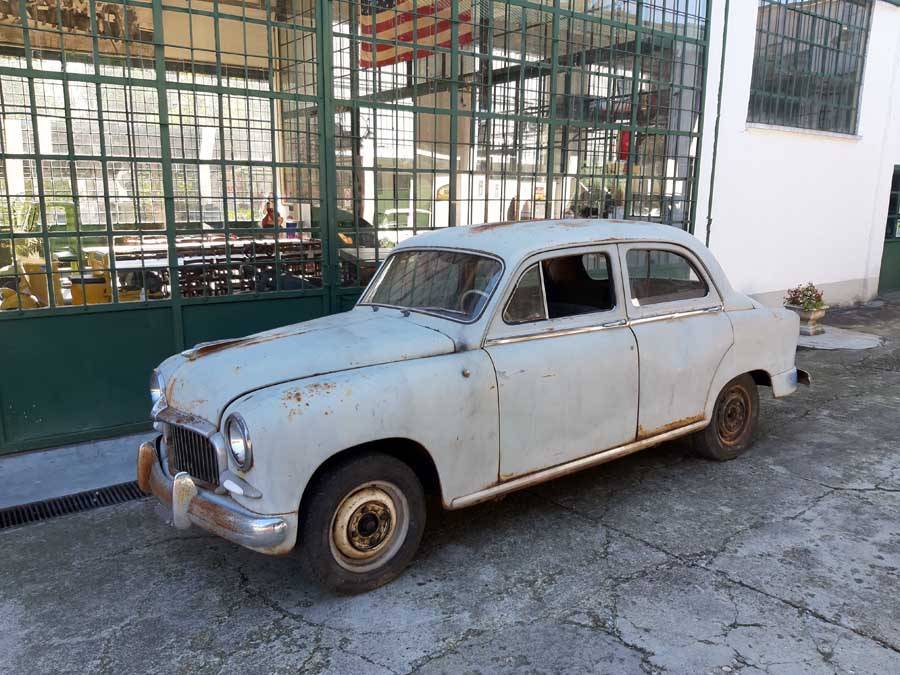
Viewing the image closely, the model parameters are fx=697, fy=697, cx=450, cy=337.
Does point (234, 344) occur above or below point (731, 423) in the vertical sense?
above

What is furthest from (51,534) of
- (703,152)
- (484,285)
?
(703,152)

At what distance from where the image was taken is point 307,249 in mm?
6777

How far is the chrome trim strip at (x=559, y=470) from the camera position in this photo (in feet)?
12.9

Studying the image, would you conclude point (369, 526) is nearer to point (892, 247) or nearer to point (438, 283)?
point (438, 283)

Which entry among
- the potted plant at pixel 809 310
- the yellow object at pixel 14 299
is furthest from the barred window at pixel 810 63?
the yellow object at pixel 14 299

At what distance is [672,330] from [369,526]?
8.15 feet

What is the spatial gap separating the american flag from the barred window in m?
5.55

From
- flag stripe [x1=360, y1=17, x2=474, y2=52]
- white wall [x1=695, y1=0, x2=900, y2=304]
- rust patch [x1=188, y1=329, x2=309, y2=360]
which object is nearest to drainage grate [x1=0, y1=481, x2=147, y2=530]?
rust patch [x1=188, y1=329, x2=309, y2=360]

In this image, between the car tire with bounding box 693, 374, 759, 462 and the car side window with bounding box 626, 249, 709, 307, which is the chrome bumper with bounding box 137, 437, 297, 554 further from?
the car tire with bounding box 693, 374, 759, 462

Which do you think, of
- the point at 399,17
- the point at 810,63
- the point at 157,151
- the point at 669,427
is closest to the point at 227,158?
the point at 157,151

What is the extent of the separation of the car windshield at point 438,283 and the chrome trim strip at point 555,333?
21 centimetres

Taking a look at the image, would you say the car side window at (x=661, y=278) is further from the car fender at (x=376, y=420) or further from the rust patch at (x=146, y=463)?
the rust patch at (x=146, y=463)

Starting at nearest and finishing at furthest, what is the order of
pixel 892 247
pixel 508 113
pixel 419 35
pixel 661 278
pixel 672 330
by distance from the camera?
pixel 672 330
pixel 661 278
pixel 419 35
pixel 508 113
pixel 892 247

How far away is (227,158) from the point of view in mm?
6164
